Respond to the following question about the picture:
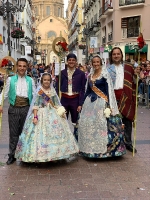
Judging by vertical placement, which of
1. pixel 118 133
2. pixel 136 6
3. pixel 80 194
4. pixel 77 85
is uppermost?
pixel 136 6

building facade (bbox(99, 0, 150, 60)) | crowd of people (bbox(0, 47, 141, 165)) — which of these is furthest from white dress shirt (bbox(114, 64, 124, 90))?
building facade (bbox(99, 0, 150, 60))

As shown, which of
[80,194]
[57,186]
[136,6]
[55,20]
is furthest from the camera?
[55,20]

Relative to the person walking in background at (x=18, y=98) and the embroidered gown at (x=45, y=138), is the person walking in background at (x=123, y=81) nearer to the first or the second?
the embroidered gown at (x=45, y=138)

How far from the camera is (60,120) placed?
458cm

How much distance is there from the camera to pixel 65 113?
4762 mm

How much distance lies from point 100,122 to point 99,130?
0.13 metres

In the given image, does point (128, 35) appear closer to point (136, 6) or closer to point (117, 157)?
point (136, 6)

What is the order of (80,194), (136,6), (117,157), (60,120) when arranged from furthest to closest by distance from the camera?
1. (136,6)
2. (117,157)
3. (60,120)
4. (80,194)

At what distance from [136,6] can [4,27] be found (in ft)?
34.2

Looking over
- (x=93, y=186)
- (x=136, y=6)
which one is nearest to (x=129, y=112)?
(x=93, y=186)

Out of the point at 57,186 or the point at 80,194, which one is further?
the point at 57,186

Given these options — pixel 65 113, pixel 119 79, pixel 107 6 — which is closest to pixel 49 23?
pixel 107 6

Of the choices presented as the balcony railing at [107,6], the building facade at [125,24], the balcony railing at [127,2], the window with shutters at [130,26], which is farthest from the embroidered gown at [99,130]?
the balcony railing at [107,6]

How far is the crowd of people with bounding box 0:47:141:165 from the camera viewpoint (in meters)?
4.45
